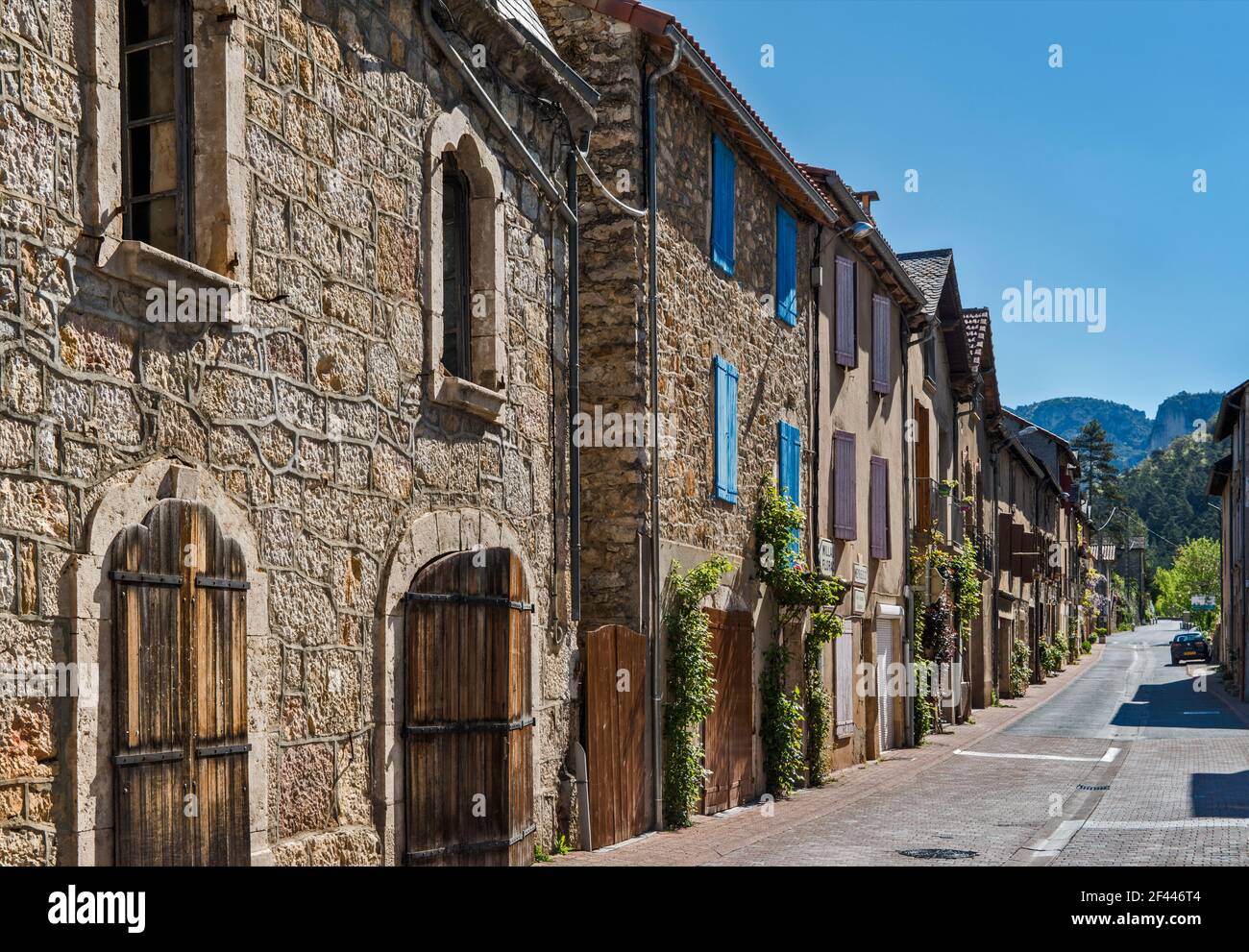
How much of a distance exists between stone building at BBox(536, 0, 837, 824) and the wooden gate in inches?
10.5

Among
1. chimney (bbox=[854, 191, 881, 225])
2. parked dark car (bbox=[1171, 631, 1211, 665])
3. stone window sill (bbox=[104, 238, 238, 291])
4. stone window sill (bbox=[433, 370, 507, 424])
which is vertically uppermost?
chimney (bbox=[854, 191, 881, 225])

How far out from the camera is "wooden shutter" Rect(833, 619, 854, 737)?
19875mm

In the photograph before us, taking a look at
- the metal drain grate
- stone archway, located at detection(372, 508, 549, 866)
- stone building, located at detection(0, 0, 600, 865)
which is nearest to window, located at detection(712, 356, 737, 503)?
stone building, located at detection(0, 0, 600, 865)

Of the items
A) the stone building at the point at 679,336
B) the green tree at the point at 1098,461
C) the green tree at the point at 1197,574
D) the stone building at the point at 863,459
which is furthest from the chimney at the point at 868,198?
the green tree at the point at 1098,461

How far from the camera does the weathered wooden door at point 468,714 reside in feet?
29.0

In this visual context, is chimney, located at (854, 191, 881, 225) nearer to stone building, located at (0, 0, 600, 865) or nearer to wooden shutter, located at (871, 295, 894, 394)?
wooden shutter, located at (871, 295, 894, 394)

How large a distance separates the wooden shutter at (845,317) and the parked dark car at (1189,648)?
39863 mm

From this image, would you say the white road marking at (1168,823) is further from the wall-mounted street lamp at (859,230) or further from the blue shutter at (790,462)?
the wall-mounted street lamp at (859,230)

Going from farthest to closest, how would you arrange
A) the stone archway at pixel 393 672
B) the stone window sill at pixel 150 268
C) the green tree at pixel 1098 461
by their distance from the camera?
1. the green tree at pixel 1098 461
2. the stone archway at pixel 393 672
3. the stone window sill at pixel 150 268

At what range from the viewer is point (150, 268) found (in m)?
6.46

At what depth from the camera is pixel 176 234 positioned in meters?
7.01

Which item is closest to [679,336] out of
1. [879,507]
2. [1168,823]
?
[1168,823]

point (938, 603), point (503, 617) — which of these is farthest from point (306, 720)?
point (938, 603)

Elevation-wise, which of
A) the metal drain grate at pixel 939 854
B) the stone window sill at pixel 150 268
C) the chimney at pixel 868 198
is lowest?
the metal drain grate at pixel 939 854
